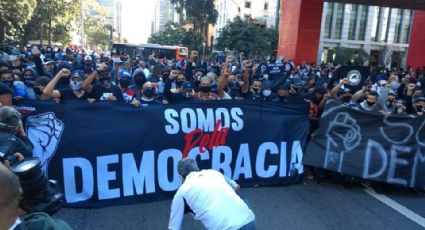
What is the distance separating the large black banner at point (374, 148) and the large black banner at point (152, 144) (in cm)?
52

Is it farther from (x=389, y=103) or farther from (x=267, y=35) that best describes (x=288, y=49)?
(x=389, y=103)

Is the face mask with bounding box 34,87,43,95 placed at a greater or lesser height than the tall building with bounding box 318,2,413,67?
lesser

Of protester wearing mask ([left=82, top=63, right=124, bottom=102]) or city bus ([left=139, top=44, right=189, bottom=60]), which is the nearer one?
protester wearing mask ([left=82, top=63, right=124, bottom=102])

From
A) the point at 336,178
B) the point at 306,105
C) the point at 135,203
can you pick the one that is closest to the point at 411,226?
the point at 336,178

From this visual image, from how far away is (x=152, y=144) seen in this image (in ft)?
18.0

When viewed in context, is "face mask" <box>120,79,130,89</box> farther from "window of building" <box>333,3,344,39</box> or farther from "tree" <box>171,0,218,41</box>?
"window of building" <box>333,3,344,39</box>

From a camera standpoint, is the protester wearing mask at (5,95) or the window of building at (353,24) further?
the window of building at (353,24)

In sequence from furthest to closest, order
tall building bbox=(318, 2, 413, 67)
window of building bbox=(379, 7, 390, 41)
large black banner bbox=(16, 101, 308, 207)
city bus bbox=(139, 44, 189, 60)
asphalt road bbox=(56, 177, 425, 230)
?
window of building bbox=(379, 7, 390, 41) → tall building bbox=(318, 2, 413, 67) → city bus bbox=(139, 44, 189, 60) → large black banner bbox=(16, 101, 308, 207) → asphalt road bbox=(56, 177, 425, 230)

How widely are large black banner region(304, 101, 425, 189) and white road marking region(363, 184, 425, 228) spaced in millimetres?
260

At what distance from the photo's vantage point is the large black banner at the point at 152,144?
5.04 meters

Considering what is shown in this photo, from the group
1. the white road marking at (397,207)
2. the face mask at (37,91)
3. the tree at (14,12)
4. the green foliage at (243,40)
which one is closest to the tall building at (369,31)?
the green foliage at (243,40)

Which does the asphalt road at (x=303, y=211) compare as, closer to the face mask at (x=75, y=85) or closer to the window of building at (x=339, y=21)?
the face mask at (x=75, y=85)

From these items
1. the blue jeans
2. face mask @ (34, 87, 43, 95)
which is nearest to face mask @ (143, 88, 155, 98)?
face mask @ (34, 87, 43, 95)

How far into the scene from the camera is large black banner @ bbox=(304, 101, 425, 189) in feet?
21.0
